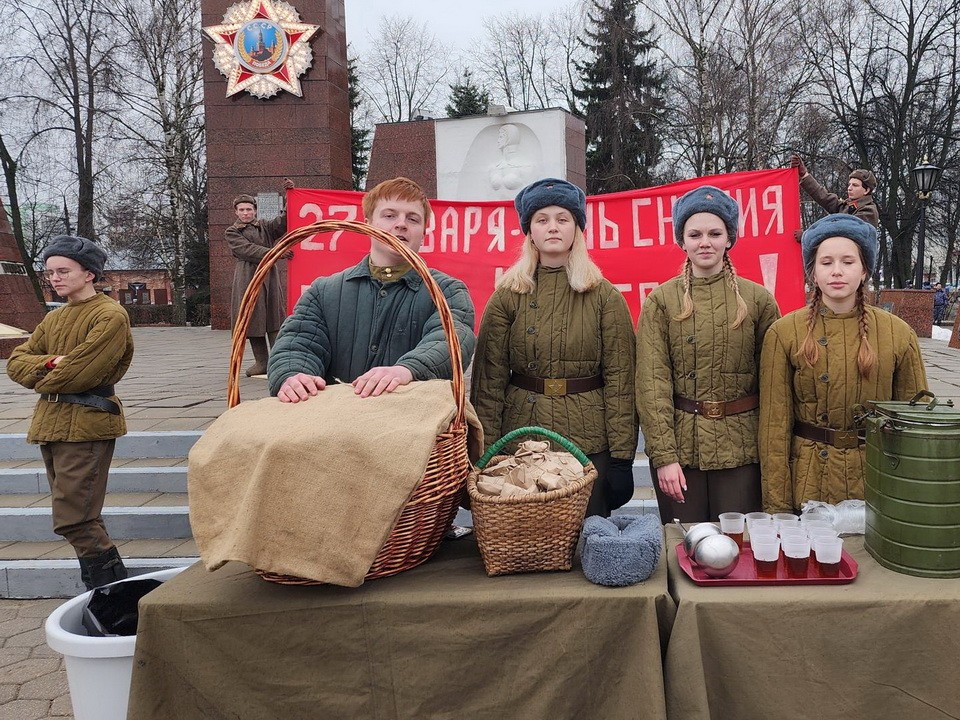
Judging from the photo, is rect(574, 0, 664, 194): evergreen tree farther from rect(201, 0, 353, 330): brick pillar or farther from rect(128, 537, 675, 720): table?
rect(128, 537, 675, 720): table

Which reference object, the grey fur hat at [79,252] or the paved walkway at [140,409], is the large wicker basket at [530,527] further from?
the grey fur hat at [79,252]

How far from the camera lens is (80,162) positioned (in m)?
28.2

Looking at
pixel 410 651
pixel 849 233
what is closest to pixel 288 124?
pixel 849 233

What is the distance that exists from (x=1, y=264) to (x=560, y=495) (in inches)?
558

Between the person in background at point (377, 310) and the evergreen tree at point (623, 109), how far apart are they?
2541 centimetres

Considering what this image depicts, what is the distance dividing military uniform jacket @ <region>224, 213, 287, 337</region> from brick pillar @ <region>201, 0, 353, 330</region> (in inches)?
241

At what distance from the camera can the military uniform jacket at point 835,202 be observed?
4.94m

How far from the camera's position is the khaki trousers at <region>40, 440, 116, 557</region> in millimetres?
3389

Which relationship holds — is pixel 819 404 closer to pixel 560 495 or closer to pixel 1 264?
pixel 560 495

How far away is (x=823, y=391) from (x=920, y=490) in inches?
23.4

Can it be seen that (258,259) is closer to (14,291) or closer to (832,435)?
(832,435)

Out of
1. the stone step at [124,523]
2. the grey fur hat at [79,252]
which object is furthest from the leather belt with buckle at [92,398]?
the stone step at [124,523]

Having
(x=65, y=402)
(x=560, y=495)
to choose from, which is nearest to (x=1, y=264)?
(x=65, y=402)

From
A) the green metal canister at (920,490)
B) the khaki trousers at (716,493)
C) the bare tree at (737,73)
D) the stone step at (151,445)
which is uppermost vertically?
the bare tree at (737,73)
